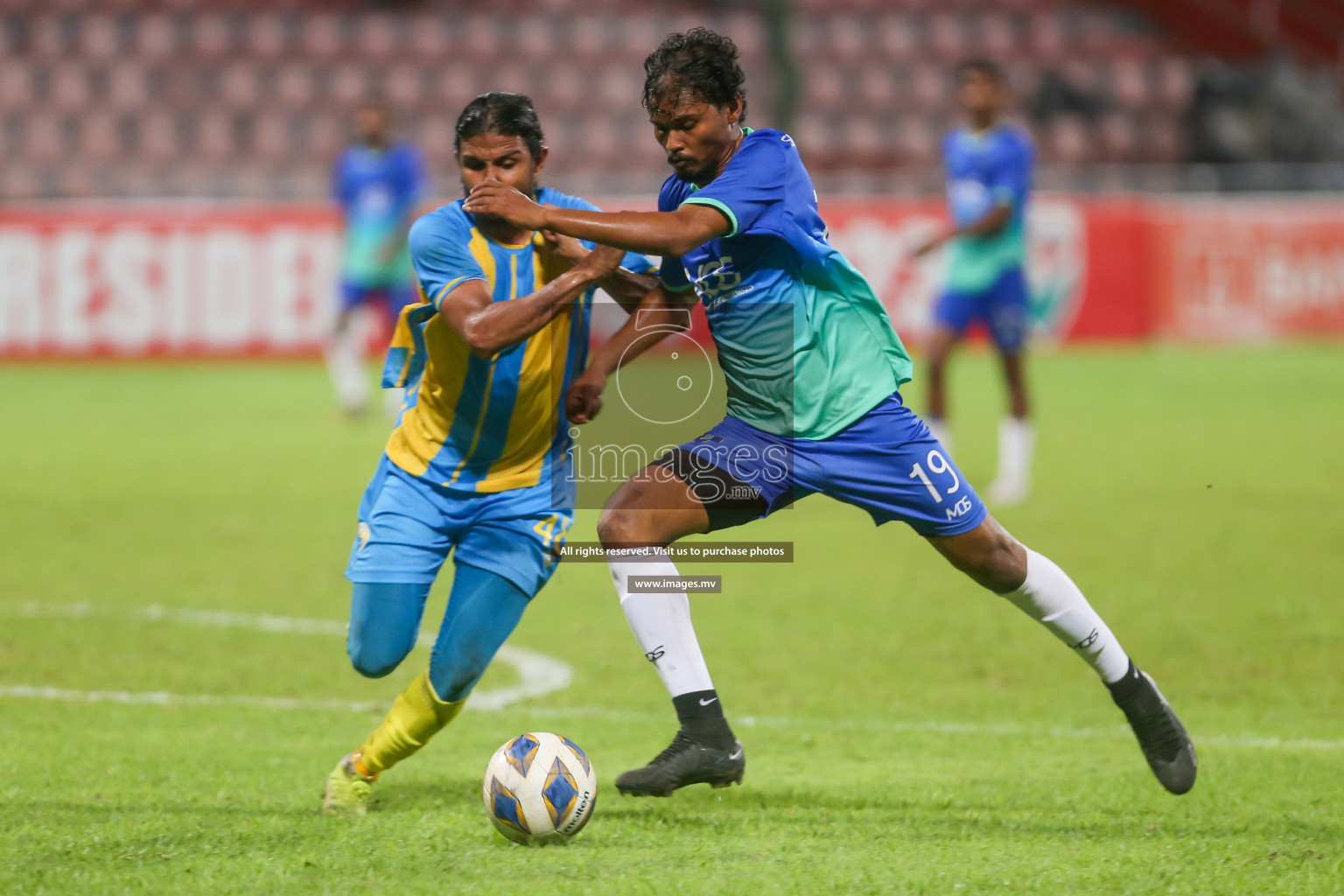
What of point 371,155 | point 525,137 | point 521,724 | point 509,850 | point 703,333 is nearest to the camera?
point 509,850

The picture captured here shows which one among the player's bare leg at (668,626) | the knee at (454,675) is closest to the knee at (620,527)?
the player's bare leg at (668,626)

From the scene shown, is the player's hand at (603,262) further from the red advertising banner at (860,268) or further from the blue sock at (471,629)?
the red advertising banner at (860,268)

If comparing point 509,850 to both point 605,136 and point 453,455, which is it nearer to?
point 453,455

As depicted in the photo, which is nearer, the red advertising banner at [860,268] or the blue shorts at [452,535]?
the blue shorts at [452,535]

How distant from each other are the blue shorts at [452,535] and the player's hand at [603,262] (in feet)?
2.30

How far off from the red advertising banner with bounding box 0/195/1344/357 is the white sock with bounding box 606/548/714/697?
13640mm

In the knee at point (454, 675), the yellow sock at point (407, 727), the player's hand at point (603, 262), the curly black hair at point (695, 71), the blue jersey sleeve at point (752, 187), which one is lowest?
the yellow sock at point (407, 727)

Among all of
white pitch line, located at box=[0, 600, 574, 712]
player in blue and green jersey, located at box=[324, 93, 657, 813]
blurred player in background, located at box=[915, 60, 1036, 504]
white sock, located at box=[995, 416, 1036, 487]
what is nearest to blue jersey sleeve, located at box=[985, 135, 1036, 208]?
blurred player in background, located at box=[915, 60, 1036, 504]

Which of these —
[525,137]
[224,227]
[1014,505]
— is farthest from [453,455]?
[224,227]

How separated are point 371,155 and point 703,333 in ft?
14.7

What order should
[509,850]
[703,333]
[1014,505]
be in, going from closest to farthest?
[509,850]
[1014,505]
[703,333]

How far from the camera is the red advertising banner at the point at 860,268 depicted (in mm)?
16906

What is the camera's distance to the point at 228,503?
9.93 meters

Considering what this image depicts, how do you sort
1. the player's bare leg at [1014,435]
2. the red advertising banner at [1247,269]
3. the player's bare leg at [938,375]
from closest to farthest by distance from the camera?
the player's bare leg at [1014,435], the player's bare leg at [938,375], the red advertising banner at [1247,269]
